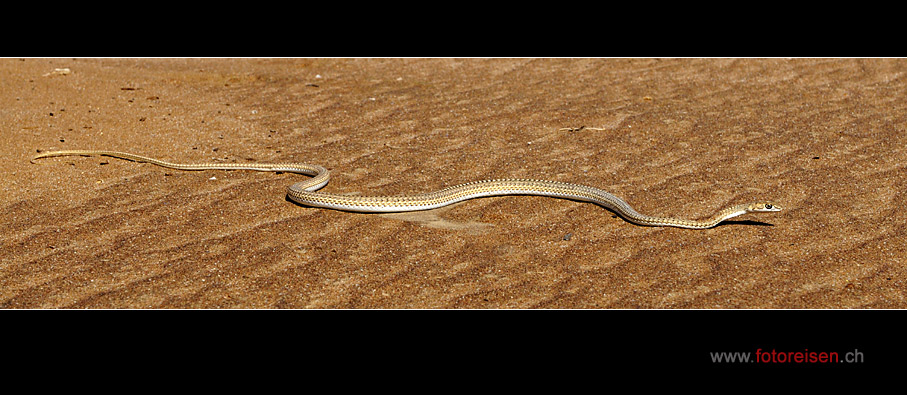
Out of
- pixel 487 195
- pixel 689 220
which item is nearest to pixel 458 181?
pixel 487 195

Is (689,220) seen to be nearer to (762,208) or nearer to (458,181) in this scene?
(762,208)

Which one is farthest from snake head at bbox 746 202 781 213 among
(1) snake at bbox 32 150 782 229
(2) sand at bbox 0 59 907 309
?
(2) sand at bbox 0 59 907 309

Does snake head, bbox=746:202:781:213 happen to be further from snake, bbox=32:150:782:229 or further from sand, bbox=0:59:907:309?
sand, bbox=0:59:907:309

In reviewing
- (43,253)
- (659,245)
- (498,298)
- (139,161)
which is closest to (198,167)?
(139,161)

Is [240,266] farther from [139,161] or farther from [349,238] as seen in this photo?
[139,161]

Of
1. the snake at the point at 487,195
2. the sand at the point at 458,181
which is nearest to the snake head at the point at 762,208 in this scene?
the snake at the point at 487,195

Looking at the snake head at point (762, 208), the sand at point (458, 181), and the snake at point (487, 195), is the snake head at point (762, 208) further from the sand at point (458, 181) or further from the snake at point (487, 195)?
the sand at point (458, 181)
